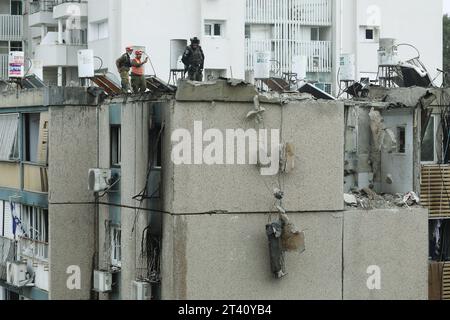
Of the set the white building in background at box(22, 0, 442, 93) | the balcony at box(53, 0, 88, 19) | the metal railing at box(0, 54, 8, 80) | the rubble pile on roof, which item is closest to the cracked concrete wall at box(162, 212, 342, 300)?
the rubble pile on roof

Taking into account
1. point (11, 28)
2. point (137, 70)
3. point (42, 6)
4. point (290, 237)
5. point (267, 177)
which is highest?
point (42, 6)

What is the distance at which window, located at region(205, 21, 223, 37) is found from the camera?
163 ft

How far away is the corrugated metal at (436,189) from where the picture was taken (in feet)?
86.6

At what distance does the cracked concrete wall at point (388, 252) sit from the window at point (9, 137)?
9.81 metres

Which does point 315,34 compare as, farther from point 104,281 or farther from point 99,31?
point 104,281

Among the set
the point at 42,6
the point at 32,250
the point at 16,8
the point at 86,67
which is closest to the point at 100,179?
the point at 86,67

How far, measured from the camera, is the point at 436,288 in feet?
86.5

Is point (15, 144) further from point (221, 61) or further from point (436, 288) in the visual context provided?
point (221, 61)

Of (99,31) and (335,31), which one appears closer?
(99,31)

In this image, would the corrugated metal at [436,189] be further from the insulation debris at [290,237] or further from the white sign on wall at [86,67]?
the white sign on wall at [86,67]

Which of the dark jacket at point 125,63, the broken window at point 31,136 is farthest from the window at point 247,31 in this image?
the dark jacket at point 125,63

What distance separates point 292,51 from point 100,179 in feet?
92.1

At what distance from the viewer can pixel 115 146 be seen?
2555cm

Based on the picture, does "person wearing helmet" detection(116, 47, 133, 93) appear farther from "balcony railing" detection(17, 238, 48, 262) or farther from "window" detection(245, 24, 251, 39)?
"window" detection(245, 24, 251, 39)
